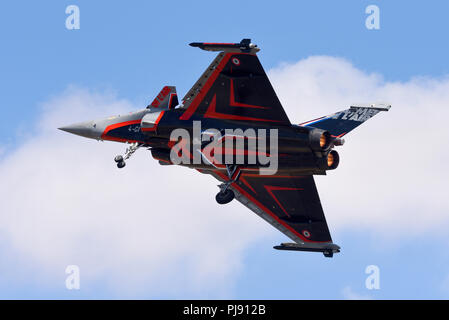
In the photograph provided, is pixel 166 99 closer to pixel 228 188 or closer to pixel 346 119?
pixel 228 188

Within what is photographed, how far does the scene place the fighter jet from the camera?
54.7 m

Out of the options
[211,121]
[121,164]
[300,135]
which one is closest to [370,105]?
[300,135]

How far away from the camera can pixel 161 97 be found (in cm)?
5891

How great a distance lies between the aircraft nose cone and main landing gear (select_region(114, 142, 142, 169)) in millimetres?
3109

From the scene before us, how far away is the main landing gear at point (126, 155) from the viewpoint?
58531 mm

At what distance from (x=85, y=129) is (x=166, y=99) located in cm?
606

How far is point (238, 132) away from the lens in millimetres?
56062

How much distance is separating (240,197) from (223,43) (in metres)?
14.2

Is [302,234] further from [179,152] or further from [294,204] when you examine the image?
[179,152]

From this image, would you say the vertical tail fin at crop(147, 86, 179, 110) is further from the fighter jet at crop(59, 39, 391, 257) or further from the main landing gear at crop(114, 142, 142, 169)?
the main landing gear at crop(114, 142, 142, 169)

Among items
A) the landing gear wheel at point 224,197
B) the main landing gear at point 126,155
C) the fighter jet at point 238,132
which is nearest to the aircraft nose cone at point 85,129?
the fighter jet at point 238,132

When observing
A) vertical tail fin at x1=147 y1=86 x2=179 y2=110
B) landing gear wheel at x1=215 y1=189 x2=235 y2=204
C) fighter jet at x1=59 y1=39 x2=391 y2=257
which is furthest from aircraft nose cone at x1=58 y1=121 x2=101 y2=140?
landing gear wheel at x1=215 y1=189 x2=235 y2=204

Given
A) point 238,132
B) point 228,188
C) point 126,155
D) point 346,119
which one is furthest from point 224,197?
point 346,119

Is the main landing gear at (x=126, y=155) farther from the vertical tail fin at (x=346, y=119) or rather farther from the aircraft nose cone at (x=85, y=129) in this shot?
the vertical tail fin at (x=346, y=119)
